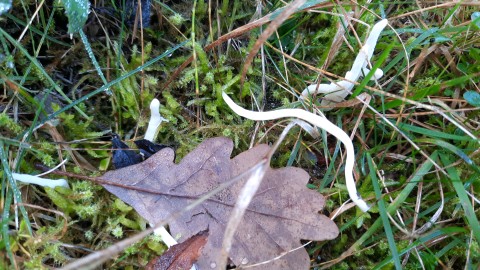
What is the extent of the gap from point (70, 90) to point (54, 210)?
0.58 metres

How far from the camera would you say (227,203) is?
180 cm

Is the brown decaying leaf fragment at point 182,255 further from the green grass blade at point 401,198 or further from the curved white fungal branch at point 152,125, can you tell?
the green grass blade at point 401,198

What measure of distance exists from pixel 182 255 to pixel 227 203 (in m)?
0.27

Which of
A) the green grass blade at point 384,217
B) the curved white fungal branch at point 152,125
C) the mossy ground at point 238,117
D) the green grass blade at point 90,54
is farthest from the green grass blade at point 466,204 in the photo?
the green grass blade at point 90,54

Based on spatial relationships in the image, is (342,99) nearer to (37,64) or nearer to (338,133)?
(338,133)

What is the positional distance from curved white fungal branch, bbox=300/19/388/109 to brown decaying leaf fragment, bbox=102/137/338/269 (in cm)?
42

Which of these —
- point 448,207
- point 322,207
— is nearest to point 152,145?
point 322,207

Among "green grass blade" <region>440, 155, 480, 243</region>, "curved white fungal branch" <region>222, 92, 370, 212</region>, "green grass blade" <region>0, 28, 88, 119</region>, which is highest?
"green grass blade" <region>0, 28, 88, 119</region>

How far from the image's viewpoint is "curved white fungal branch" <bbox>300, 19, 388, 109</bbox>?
194 centimetres

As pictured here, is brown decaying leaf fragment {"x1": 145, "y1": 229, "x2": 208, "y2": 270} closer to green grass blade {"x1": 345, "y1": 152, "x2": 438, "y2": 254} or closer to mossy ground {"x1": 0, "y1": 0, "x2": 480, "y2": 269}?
mossy ground {"x1": 0, "y1": 0, "x2": 480, "y2": 269}

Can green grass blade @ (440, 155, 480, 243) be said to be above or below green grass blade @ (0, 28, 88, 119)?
below

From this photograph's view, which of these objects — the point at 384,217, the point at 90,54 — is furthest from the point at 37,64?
the point at 384,217

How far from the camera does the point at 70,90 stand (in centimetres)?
207

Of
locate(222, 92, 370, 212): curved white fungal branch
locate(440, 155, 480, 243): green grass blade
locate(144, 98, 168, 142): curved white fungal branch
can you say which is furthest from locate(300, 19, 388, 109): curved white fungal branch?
locate(144, 98, 168, 142): curved white fungal branch
